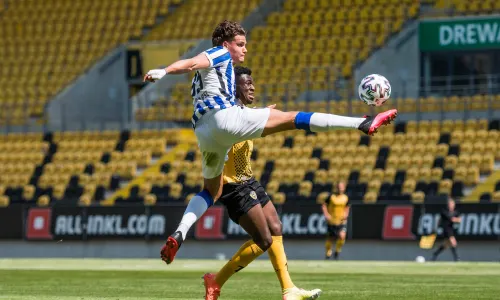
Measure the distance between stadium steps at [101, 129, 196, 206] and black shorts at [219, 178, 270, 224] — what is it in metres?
23.2

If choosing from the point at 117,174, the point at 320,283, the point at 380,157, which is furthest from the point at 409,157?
the point at 320,283

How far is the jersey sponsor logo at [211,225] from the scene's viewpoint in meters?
32.0

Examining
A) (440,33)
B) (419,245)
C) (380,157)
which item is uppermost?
(440,33)

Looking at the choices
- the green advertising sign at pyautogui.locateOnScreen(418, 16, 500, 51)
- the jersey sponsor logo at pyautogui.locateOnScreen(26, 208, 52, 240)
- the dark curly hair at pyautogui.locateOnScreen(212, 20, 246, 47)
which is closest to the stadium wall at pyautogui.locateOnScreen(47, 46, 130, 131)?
the jersey sponsor logo at pyautogui.locateOnScreen(26, 208, 52, 240)

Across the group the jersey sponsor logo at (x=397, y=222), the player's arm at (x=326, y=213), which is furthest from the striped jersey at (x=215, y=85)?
the jersey sponsor logo at (x=397, y=222)

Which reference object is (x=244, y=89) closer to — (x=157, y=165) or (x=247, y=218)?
(x=247, y=218)

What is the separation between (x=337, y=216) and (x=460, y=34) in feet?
31.2

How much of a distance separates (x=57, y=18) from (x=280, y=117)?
3605 centimetres

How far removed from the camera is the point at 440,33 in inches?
1447

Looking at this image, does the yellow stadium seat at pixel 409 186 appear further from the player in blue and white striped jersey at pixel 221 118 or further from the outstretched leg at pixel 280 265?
the player in blue and white striped jersey at pixel 221 118

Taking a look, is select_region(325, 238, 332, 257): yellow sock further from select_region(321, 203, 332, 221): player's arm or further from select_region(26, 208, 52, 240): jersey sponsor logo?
select_region(26, 208, 52, 240): jersey sponsor logo

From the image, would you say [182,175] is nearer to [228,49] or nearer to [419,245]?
[419,245]

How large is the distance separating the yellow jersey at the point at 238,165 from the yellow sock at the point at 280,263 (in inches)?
26.9

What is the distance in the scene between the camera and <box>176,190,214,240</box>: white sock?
11.1 meters
